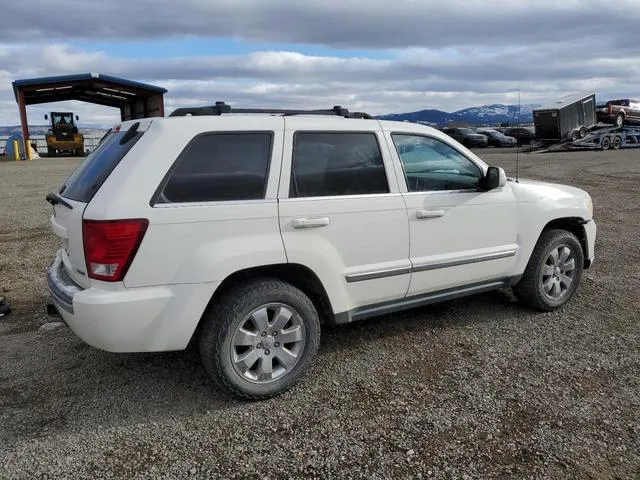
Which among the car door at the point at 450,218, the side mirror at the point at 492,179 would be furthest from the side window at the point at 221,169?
the side mirror at the point at 492,179

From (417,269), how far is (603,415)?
1496mm

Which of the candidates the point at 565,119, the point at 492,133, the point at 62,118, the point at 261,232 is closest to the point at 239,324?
the point at 261,232

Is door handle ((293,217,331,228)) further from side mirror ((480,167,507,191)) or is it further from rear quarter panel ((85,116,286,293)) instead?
side mirror ((480,167,507,191))

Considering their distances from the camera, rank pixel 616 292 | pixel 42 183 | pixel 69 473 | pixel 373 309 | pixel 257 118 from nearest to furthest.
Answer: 1. pixel 69 473
2. pixel 257 118
3. pixel 373 309
4. pixel 616 292
5. pixel 42 183

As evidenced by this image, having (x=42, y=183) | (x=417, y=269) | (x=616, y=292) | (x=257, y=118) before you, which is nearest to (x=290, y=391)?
(x=417, y=269)

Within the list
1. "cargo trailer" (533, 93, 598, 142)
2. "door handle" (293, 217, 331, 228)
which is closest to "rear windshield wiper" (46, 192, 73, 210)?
A: "door handle" (293, 217, 331, 228)

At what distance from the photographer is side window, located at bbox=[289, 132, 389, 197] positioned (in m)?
3.63

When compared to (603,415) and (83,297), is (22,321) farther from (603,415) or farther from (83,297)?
(603,415)

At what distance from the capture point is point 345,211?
3.68 m

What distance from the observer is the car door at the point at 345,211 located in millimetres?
3539

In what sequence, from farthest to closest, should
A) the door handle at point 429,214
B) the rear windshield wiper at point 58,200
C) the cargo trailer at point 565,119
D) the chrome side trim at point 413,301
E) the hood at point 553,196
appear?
the cargo trailer at point 565,119, the hood at point 553,196, the door handle at point 429,214, the chrome side trim at point 413,301, the rear windshield wiper at point 58,200

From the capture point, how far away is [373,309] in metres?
3.98

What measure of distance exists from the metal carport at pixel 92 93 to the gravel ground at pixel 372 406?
3016cm

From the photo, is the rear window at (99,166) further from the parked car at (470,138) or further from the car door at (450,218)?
the parked car at (470,138)
